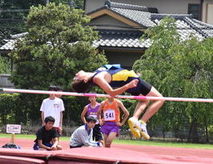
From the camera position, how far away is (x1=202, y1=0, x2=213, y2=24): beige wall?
112 feet

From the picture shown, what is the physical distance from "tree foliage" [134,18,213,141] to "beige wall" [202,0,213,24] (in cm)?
1146

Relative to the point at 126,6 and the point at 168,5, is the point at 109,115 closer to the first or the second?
the point at 126,6

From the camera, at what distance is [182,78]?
22.2 m

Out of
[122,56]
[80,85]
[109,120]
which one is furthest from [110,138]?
[122,56]

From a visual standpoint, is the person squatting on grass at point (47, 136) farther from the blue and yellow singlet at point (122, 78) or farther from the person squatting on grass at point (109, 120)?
the blue and yellow singlet at point (122, 78)

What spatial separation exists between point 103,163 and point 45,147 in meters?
4.80

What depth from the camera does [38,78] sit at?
24250 mm

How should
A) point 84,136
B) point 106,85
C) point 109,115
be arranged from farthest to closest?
point 109,115, point 84,136, point 106,85

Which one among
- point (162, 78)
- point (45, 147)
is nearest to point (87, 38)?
point (162, 78)

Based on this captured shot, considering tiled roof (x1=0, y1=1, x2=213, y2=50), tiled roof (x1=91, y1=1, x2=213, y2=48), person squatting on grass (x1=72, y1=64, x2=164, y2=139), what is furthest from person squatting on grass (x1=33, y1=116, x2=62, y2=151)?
tiled roof (x1=0, y1=1, x2=213, y2=50)

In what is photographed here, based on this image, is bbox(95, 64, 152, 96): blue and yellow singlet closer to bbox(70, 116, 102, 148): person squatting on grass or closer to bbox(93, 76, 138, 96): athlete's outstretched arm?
bbox(93, 76, 138, 96): athlete's outstretched arm

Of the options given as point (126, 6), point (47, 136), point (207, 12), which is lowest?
point (47, 136)

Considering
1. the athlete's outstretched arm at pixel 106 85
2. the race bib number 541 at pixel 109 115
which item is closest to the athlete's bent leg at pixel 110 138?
the race bib number 541 at pixel 109 115

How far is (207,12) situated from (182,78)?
12.8 m
